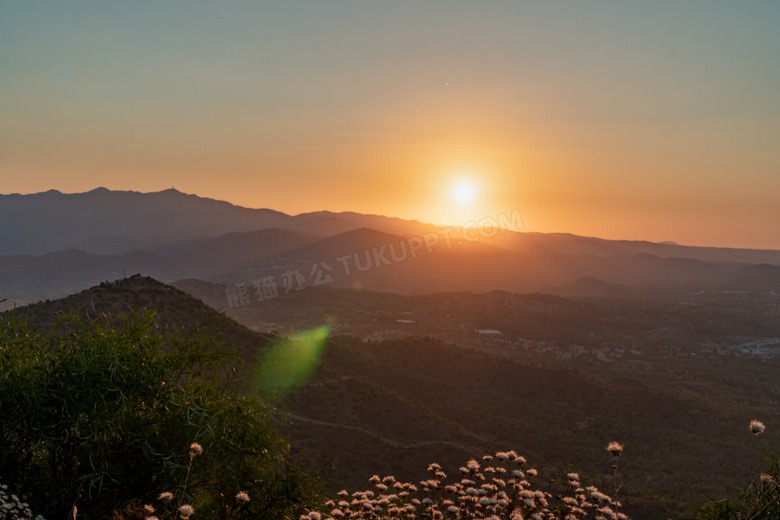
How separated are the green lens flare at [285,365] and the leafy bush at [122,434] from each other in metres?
20.3

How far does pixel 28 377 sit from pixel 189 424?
2089mm

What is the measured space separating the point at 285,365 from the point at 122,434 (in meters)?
26.6

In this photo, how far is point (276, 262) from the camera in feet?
488

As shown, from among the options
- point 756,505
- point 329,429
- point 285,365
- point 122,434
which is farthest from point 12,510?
point 285,365

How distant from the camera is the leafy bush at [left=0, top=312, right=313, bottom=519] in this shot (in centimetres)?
605

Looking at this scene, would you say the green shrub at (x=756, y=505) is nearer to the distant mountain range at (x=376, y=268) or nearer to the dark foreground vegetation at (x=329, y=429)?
the dark foreground vegetation at (x=329, y=429)

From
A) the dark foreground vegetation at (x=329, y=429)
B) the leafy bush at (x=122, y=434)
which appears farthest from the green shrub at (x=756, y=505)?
the leafy bush at (x=122, y=434)

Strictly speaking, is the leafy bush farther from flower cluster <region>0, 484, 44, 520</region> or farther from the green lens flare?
the green lens flare

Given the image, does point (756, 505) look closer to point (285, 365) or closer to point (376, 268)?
point (285, 365)

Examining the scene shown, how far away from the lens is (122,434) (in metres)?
6.23

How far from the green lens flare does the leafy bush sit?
20.3 meters

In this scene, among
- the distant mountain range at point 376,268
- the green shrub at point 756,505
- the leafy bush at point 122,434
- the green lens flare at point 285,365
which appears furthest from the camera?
the distant mountain range at point 376,268

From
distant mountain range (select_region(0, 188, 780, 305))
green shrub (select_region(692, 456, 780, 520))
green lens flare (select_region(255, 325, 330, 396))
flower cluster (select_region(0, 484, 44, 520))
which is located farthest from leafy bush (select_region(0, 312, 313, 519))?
distant mountain range (select_region(0, 188, 780, 305))

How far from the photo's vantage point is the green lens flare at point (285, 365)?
94.9ft
